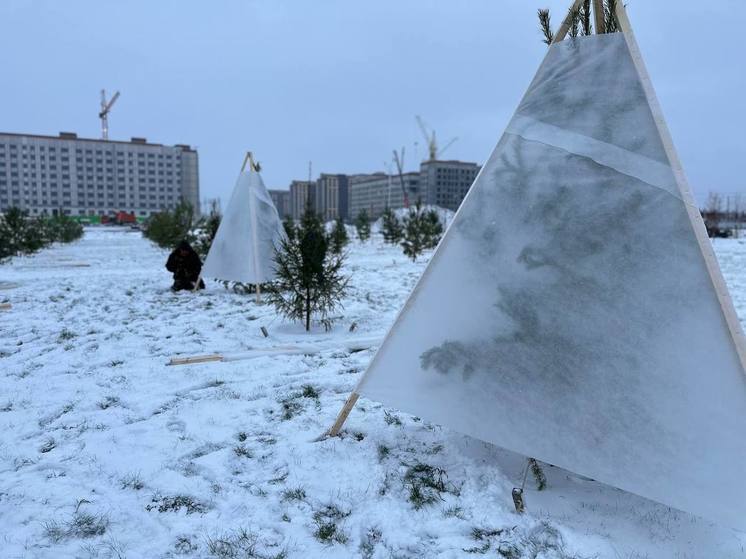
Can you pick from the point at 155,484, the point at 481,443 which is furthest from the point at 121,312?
the point at 481,443

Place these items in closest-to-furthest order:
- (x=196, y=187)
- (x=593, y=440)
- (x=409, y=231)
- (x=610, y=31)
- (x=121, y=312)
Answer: (x=593, y=440) → (x=610, y=31) → (x=121, y=312) → (x=409, y=231) → (x=196, y=187)

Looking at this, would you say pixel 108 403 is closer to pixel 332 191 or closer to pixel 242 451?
pixel 242 451

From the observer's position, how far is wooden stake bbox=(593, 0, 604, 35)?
2939 mm

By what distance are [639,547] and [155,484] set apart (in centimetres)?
283

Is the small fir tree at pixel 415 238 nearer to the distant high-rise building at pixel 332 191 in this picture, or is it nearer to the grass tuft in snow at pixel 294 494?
the grass tuft in snow at pixel 294 494

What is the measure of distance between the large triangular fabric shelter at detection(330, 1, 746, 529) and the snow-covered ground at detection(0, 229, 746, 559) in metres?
0.36

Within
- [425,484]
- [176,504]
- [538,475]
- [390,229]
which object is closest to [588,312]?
[538,475]

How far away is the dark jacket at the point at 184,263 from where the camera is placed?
430 inches

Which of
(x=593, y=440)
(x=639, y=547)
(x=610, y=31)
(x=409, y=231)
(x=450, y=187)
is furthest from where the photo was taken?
(x=450, y=187)

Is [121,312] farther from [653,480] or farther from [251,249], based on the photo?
[653,480]

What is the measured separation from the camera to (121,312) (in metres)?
8.62

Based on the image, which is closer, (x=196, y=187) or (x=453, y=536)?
(x=453, y=536)

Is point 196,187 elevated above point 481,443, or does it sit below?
above

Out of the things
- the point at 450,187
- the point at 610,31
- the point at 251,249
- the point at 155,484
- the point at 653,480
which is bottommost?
the point at 155,484
